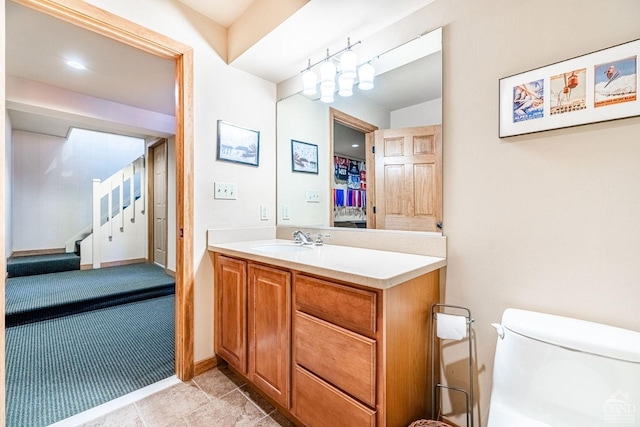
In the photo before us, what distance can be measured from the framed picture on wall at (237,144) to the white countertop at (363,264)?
0.71 meters

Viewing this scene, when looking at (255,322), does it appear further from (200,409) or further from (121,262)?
(121,262)

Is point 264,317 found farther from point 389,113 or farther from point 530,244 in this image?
point 389,113

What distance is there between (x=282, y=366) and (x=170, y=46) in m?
1.92

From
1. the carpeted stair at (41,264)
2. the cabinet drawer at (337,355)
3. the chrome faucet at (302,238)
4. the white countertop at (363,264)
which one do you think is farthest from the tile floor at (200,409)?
the carpeted stair at (41,264)

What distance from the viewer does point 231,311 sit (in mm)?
1742

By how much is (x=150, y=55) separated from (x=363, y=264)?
2.48 meters

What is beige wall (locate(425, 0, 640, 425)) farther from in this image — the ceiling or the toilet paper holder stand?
the ceiling

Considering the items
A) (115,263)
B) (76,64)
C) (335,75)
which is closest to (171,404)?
(335,75)

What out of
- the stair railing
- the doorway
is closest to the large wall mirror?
the doorway

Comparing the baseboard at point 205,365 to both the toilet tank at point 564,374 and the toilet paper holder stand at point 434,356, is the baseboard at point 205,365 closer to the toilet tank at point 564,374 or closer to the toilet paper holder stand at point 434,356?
the toilet paper holder stand at point 434,356

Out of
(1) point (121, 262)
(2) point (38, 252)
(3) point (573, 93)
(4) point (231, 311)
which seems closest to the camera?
(3) point (573, 93)

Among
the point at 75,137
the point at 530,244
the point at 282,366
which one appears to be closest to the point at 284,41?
the point at 530,244

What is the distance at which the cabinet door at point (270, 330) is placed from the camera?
4.44 ft

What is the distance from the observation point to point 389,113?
67.2 inches
